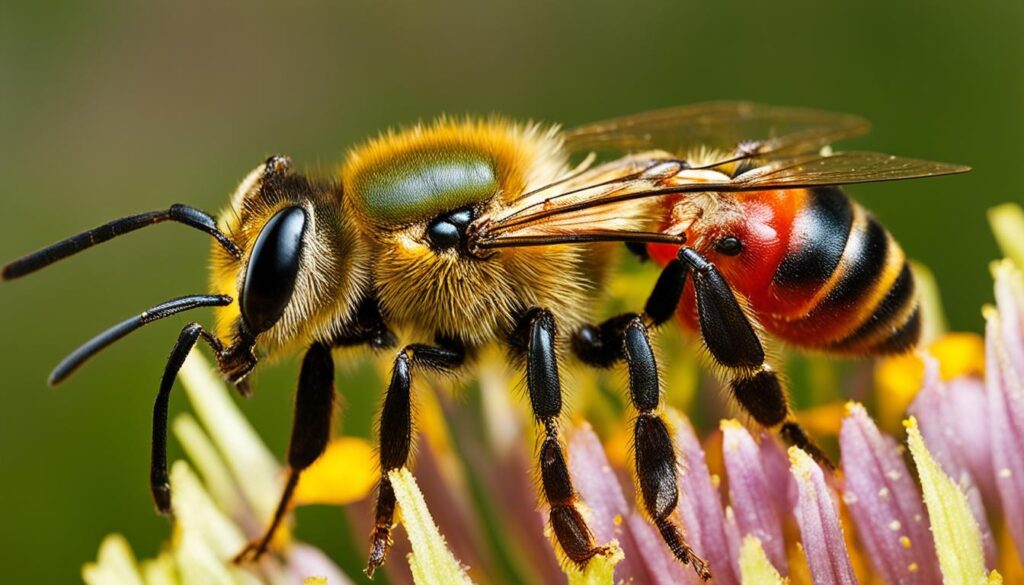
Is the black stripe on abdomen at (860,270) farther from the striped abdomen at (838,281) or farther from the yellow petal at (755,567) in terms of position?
the yellow petal at (755,567)

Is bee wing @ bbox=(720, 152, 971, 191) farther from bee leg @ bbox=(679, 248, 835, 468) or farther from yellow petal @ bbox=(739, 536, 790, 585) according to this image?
yellow petal @ bbox=(739, 536, 790, 585)

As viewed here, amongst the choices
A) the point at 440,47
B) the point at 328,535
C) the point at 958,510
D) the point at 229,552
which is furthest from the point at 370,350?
the point at 440,47

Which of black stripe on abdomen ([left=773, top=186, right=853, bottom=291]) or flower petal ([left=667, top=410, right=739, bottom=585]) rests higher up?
black stripe on abdomen ([left=773, top=186, right=853, bottom=291])

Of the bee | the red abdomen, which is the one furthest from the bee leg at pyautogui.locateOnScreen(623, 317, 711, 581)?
the red abdomen

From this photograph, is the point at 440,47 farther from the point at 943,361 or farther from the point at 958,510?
the point at 958,510

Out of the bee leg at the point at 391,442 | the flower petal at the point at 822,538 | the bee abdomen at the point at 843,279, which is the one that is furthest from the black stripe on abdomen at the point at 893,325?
the bee leg at the point at 391,442

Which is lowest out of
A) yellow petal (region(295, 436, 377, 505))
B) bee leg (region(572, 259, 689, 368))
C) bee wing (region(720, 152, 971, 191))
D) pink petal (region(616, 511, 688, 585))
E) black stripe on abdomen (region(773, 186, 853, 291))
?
pink petal (region(616, 511, 688, 585))

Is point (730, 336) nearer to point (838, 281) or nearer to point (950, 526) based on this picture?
point (838, 281)
